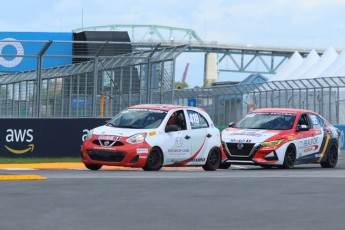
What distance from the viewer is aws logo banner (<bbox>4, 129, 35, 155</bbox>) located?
82.1 ft

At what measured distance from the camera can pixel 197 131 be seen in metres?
22.0

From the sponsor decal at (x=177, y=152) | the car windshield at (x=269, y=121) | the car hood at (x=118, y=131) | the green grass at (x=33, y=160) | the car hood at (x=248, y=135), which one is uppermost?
the car windshield at (x=269, y=121)

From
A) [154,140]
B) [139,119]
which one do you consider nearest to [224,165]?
[139,119]

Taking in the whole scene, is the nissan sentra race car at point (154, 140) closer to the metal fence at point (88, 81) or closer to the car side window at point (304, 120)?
the car side window at point (304, 120)

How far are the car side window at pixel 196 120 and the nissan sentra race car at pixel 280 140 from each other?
1028mm

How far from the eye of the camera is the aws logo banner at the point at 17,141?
2502 cm

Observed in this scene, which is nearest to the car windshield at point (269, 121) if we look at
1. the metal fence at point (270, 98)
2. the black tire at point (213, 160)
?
the black tire at point (213, 160)

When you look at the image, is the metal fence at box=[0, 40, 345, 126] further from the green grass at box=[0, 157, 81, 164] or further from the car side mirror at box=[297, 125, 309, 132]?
the car side mirror at box=[297, 125, 309, 132]

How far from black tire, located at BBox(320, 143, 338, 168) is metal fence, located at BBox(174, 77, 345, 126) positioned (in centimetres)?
1591

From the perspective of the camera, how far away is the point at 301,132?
78.0 feet

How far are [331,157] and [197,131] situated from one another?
433cm

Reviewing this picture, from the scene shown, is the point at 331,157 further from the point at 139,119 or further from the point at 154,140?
the point at 154,140
